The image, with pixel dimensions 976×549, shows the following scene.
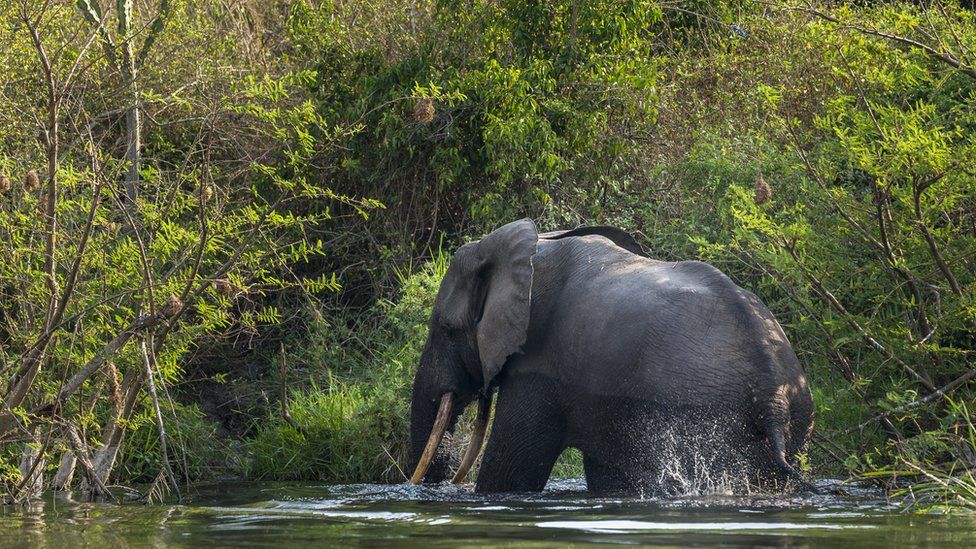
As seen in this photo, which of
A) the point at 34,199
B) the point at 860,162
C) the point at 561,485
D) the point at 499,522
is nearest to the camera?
the point at 499,522

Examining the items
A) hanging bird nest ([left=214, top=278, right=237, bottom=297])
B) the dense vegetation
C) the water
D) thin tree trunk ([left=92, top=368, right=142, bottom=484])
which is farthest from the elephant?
thin tree trunk ([left=92, top=368, right=142, bottom=484])

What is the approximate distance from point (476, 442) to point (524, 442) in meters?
0.81

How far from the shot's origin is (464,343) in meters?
9.08

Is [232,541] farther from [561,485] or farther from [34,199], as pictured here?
Result: [561,485]

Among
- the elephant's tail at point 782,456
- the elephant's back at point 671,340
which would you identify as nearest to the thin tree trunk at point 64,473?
the elephant's back at point 671,340

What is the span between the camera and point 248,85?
8.52m

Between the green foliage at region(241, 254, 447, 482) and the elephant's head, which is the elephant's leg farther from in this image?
the green foliage at region(241, 254, 447, 482)

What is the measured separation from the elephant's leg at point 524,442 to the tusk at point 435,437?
55 centimetres

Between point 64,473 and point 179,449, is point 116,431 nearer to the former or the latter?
point 64,473

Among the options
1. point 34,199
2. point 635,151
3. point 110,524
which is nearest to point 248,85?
point 34,199

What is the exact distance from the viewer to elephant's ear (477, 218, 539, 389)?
8.45 metres

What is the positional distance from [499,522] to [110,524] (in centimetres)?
188

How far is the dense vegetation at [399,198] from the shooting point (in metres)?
8.15

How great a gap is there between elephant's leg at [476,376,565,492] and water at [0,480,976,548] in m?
0.19
